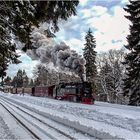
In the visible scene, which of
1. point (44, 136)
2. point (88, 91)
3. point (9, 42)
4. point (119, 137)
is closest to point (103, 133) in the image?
point (119, 137)

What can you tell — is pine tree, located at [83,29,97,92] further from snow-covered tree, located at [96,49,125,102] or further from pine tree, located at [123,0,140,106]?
pine tree, located at [123,0,140,106]

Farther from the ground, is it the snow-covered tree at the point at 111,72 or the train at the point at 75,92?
the snow-covered tree at the point at 111,72

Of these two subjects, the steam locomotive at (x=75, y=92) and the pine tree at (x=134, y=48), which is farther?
the steam locomotive at (x=75, y=92)

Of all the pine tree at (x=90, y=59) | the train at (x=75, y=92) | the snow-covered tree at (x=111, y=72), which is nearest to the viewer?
the train at (x=75, y=92)

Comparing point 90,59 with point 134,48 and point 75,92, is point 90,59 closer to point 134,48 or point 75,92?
point 75,92

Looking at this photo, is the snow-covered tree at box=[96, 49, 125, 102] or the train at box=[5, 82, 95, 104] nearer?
the train at box=[5, 82, 95, 104]

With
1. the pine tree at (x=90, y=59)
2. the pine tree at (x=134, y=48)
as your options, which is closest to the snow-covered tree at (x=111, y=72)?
the pine tree at (x=90, y=59)

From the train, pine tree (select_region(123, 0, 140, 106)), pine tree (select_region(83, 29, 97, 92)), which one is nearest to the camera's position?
pine tree (select_region(123, 0, 140, 106))

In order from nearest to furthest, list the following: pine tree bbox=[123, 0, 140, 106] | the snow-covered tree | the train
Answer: pine tree bbox=[123, 0, 140, 106] → the train → the snow-covered tree

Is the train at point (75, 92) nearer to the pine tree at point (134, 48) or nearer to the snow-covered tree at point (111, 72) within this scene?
the pine tree at point (134, 48)

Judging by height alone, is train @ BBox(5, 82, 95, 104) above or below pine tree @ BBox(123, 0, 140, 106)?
below

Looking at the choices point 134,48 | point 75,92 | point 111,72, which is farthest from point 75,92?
point 111,72

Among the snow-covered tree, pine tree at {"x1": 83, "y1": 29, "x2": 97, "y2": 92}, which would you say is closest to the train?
pine tree at {"x1": 83, "y1": 29, "x2": 97, "y2": 92}

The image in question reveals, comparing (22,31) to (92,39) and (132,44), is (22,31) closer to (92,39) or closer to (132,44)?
(132,44)
